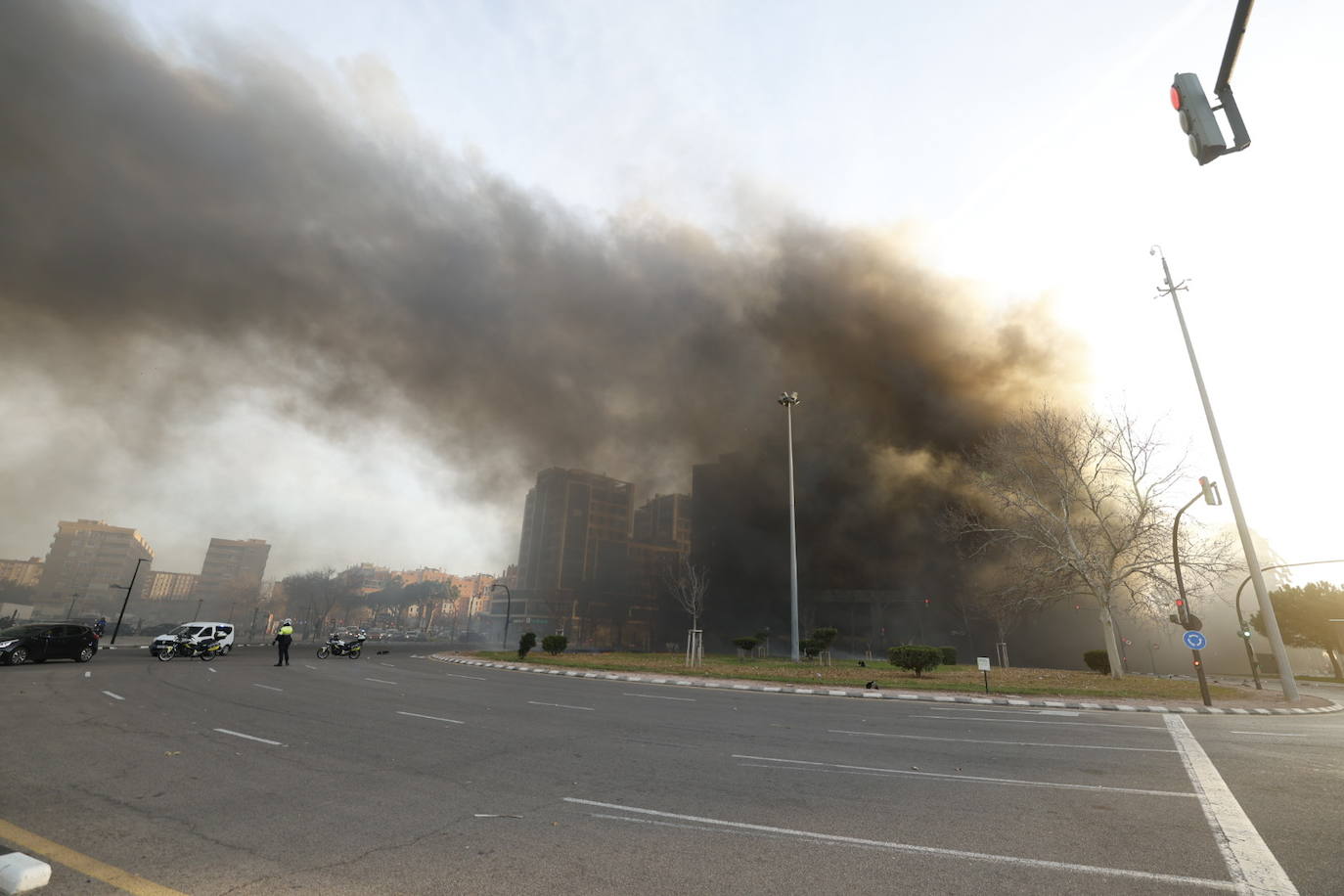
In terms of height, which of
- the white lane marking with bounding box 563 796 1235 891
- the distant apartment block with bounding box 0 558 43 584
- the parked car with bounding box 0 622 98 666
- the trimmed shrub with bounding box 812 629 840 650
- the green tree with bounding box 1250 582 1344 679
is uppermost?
the distant apartment block with bounding box 0 558 43 584

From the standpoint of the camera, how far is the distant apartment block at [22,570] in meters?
172

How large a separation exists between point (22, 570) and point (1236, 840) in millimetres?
269763

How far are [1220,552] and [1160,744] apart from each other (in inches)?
815

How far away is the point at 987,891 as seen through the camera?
12.9 ft

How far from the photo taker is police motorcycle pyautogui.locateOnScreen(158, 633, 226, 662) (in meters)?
24.8

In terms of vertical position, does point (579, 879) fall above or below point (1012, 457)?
below

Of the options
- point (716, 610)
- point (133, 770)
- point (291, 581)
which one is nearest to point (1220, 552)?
point (133, 770)

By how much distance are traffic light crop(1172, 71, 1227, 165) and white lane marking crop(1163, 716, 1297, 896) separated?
543cm

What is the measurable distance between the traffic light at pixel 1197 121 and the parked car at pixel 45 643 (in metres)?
30.6

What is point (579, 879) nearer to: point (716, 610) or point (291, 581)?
point (716, 610)

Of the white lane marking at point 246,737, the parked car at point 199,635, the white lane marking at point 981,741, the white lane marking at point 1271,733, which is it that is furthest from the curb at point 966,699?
the parked car at point 199,635

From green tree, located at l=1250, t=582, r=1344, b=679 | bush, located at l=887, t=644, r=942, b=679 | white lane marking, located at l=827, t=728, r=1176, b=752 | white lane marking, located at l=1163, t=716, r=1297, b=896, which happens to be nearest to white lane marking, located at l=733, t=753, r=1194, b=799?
white lane marking, located at l=1163, t=716, r=1297, b=896

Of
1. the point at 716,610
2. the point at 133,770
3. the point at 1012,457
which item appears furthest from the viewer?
the point at 716,610

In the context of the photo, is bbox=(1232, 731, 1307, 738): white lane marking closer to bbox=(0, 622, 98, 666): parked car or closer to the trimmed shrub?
the trimmed shrub
